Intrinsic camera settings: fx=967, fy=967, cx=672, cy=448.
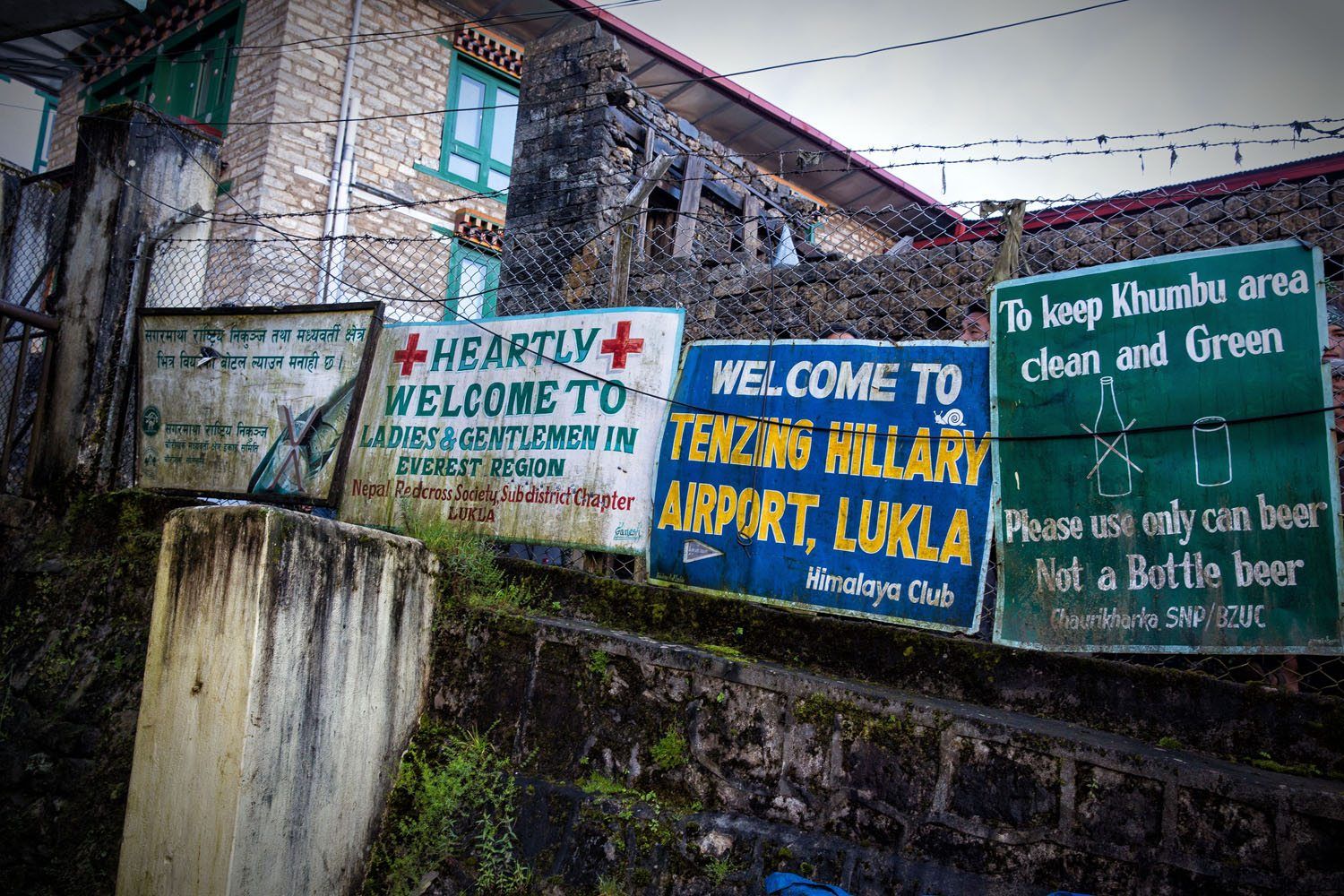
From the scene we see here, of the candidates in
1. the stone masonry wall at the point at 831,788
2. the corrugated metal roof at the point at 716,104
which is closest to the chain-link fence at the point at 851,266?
the stone masonry wall at the point at 831,788

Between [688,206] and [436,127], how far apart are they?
22.4 ft

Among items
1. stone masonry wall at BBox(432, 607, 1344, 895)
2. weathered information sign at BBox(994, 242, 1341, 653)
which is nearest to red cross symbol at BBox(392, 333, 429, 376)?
stone masonry wall at BBox(432, 607, 1344, 895)

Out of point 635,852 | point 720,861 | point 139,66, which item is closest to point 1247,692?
point 720,861

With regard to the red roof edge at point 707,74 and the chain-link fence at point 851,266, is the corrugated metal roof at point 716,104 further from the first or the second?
the chain-link fence at point 851,266

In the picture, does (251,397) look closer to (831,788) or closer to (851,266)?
(851,266)

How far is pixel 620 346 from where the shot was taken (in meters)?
5.00

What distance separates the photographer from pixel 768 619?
431cm

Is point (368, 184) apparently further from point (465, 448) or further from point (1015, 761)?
point (1015, 761)

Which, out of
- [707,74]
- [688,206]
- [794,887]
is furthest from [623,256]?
[707,74]

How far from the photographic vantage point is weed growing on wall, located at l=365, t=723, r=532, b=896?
3.86 meters

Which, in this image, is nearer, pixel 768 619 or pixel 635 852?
pixel 635 852

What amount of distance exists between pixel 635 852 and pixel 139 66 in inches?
618

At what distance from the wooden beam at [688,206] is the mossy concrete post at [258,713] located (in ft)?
17.0

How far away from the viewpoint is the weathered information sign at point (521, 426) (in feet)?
15.9
